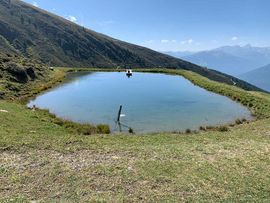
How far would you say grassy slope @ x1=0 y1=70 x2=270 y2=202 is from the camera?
1789 centimetres

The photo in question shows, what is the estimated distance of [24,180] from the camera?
19172 mm

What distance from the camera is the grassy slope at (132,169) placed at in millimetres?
17891

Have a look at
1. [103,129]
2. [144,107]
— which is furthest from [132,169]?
[144,107]

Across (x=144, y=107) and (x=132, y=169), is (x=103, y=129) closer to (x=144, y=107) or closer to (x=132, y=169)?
(x=132, y=169)

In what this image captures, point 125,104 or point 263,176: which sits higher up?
point 263,176

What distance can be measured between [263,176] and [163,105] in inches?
1522

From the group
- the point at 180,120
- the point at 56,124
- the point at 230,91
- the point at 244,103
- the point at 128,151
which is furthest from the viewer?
the point at 230,91

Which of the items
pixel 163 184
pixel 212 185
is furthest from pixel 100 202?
pixel 212 185

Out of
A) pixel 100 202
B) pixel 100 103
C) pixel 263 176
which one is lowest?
pixel 100 103

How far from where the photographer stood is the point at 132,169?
20.8 m

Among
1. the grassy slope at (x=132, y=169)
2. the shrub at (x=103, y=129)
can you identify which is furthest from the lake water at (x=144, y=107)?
the grassy slope at (x=132, y=169)

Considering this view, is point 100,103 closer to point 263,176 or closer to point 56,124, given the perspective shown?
point 56,124

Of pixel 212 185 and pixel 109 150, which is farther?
pixel 109 150

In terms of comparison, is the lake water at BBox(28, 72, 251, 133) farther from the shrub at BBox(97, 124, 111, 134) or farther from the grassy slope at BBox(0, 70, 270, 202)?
the grassy slope at BBox(0, 70, 270, 202)
